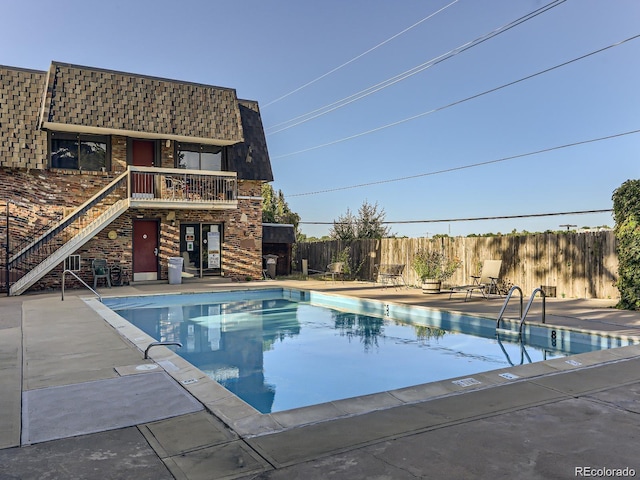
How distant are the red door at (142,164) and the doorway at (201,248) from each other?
2065 mm

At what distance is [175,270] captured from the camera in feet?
55.0

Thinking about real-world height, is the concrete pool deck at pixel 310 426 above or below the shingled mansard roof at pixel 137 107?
below

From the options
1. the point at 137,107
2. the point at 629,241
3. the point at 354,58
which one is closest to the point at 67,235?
the point at 137,107

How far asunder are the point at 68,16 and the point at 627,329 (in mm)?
15834

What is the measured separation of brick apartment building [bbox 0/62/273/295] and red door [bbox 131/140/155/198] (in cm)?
3

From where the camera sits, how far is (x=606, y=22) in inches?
545

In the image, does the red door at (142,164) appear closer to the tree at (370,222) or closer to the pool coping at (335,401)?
the pool coping at (335,401)

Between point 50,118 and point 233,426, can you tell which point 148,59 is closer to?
point 50,118

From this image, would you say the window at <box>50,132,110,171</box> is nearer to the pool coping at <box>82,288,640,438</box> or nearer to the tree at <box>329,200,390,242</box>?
the pool coping at <box>82,288,640,438</box>

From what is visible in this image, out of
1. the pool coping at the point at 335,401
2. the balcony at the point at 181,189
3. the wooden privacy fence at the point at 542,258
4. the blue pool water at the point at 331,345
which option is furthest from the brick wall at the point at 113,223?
the pool coping at the point at 335,401

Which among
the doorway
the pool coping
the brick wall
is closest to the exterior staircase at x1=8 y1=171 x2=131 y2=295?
the brick wall

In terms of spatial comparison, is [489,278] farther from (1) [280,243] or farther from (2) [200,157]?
(2) [200,157]

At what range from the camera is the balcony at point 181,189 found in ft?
52.6

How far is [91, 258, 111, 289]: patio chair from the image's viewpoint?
619 inches
